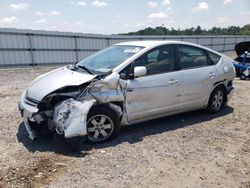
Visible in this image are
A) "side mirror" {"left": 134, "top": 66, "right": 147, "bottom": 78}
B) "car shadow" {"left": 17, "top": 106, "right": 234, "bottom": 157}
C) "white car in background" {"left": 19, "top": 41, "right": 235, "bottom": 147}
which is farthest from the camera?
"side mirror" {"left": 134, "top": 66, "right": 147, "bottom": 78}

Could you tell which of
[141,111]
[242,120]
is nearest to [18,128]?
[141,111]

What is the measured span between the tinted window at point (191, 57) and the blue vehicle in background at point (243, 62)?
6.05 m

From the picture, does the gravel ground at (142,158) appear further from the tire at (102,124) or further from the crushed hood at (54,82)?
the crushed hood at (54,82)

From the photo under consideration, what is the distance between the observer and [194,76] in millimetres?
5566

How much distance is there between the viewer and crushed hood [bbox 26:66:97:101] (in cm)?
430

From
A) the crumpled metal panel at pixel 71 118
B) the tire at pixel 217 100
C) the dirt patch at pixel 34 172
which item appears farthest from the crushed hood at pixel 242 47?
the dirt patch at pixel 34 172

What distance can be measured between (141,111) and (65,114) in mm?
1424

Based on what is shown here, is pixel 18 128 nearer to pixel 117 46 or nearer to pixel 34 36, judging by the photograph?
pixel 117 46

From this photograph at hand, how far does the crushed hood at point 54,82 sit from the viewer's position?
14.1ft

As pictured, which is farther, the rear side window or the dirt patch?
the rear side window

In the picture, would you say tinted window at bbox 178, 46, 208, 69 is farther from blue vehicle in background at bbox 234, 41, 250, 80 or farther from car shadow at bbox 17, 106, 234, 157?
blue vehicle in background at bbox 234, 41, 250, 80

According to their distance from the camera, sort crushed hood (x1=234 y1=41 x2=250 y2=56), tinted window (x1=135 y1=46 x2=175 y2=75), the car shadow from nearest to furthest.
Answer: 1. the car shadow
2. tinted window (x1=135 y1=46 x2=175 y2=75)
3. crushed hood (x1=234 y1=41 x2=250 y2=56)

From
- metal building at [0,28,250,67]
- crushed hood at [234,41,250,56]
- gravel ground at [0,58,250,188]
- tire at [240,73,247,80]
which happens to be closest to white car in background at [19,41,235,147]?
gravel ground at [0,58,250,188]

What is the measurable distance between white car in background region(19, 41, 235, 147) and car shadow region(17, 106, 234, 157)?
0.58 feet
